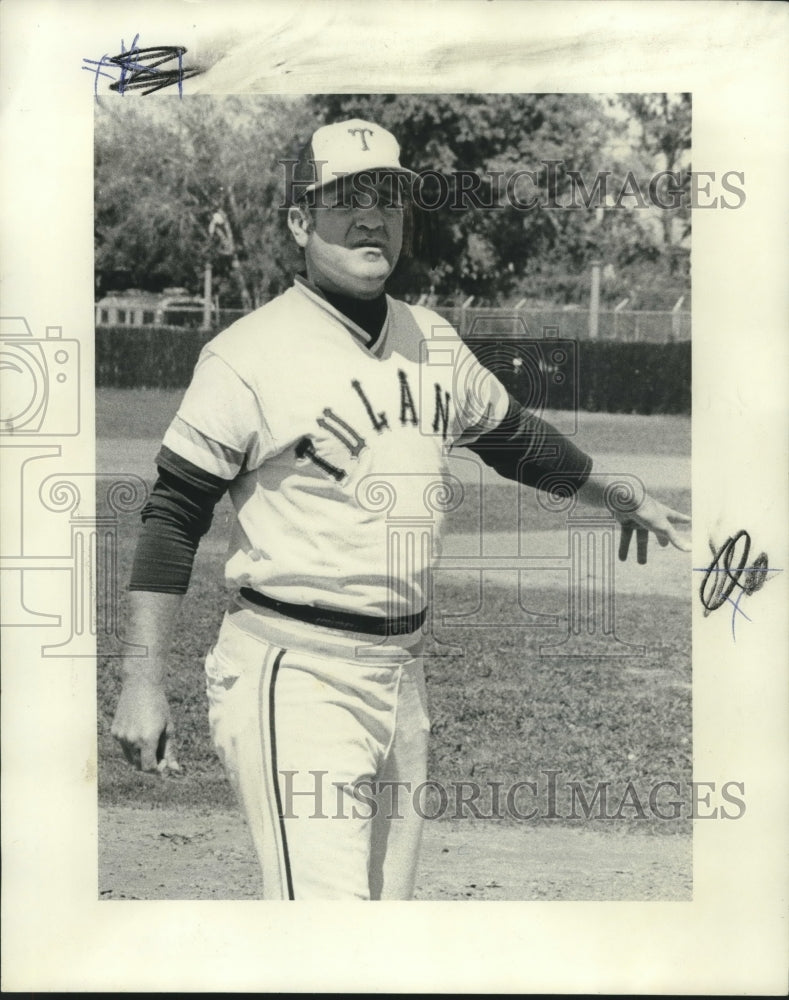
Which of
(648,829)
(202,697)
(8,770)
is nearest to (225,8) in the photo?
(202,697)

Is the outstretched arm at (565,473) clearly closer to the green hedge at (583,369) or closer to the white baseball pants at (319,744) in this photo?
the green hedge at (583,369)

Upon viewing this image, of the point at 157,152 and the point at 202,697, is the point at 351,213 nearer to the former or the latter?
the point at 157,152

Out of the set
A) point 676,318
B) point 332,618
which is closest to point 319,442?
point 332,618

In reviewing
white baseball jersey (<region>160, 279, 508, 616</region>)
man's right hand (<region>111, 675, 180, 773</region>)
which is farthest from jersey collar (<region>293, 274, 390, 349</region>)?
man's right hand (<region>111, 675, 180, 773</region>)

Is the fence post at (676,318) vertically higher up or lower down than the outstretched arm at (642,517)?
higher up

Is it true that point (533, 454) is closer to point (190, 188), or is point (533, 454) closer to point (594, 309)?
point (594, 309)

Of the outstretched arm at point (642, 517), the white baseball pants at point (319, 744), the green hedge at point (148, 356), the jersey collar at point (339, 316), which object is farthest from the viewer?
the outstretched arm at point (642, 517)

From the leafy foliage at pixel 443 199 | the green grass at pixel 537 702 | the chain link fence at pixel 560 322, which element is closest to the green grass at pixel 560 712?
the green grass at pixel 537 702
